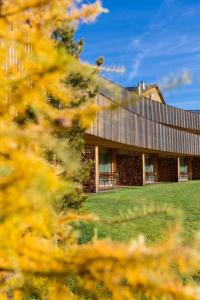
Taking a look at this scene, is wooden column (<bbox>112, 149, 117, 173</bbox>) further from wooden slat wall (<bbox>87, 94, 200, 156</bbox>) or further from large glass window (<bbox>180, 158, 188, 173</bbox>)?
large glass window (<bbox>180, 158, 188, 173</bbox>)

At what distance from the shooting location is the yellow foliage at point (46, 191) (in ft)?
4.48

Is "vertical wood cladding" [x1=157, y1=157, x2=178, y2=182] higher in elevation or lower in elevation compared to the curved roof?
Result: lower

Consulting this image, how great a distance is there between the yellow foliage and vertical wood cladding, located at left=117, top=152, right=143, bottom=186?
93.1ft

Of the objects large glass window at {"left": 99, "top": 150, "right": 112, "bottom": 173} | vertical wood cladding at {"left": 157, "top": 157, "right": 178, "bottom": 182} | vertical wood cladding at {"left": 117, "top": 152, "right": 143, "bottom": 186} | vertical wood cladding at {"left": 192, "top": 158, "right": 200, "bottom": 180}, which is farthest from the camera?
vertical wood cladding at {"left": 192, "top": 158, "right": 200, "bottom": 180}

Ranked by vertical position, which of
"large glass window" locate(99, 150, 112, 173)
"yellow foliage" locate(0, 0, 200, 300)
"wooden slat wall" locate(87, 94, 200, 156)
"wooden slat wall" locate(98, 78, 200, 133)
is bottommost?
"yellow foliage" locate(0, 0, 200, 300)

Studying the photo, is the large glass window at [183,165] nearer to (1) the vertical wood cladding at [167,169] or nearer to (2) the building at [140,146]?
(2) the building at [140,146]

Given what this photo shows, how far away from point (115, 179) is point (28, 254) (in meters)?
27.9

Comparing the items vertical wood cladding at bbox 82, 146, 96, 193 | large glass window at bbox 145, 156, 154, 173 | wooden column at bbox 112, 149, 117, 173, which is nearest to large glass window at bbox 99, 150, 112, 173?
wooden column at bbox 112, 149, 117, 173

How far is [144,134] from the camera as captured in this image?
86.8 ft

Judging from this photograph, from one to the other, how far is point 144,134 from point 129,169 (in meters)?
4.39

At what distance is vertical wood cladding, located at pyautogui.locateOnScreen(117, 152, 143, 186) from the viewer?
30109mm

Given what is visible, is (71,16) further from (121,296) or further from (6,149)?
(121,296)

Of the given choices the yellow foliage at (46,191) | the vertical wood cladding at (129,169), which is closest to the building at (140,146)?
the vertical wood cladding at (129,169)

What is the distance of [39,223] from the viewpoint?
168 centimetres
